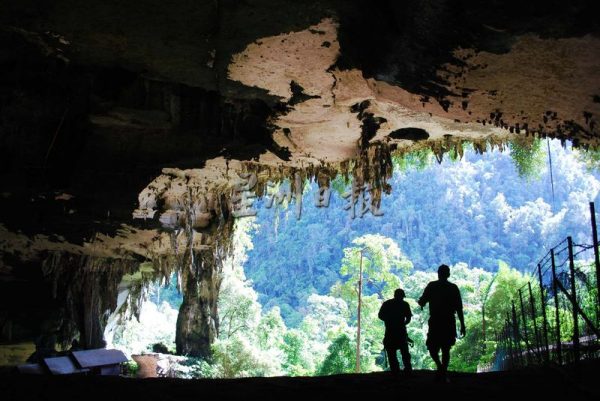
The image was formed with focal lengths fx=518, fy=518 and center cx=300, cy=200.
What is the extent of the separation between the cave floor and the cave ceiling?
2.62m

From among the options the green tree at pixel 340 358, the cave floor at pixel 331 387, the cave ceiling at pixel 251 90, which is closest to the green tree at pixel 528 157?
the cave ceiling at pixel 251 90

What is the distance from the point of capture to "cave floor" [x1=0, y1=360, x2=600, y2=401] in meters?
4.86

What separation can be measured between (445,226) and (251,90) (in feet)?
240

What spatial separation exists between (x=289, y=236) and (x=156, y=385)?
69.9 meters

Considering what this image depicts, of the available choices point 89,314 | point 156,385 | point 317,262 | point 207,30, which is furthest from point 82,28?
point 317,262

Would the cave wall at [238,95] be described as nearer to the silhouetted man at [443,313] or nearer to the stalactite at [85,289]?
the stalactite at [85,289]

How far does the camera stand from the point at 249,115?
7.39 meters

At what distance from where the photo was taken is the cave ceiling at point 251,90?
4430 millimetres

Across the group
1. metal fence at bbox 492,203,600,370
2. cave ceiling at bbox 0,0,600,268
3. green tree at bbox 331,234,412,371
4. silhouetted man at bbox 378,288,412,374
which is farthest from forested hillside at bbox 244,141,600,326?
silhouetted man at bbox 378,288,412,374

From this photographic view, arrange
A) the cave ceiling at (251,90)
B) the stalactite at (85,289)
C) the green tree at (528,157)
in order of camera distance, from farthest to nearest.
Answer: the stalactite at (85,289) → the green tree at (528,157) → the cave ceiling at (251,90)

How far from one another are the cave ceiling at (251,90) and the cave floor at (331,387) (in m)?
2.62

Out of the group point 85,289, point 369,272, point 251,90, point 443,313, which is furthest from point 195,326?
point 443,313

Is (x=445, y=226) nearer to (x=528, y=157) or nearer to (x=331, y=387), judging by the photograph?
(x=528, y=157)

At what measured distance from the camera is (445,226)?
3000 inches
